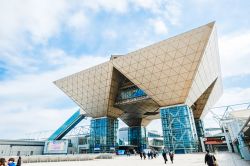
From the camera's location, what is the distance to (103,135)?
47.2 meters

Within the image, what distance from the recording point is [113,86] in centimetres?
4269

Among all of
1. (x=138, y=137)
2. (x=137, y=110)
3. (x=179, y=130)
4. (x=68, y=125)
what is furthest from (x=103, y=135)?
(x=179, y=130)

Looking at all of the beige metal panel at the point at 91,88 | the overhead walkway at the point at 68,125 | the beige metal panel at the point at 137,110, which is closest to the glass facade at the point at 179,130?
the beige metal panel at the point at 137,110

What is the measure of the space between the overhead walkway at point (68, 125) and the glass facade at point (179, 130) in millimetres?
25000

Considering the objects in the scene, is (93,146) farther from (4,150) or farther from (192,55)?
(192,55)

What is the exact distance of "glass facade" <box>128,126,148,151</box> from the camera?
58.5 meters

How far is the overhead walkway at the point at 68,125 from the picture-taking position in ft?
174

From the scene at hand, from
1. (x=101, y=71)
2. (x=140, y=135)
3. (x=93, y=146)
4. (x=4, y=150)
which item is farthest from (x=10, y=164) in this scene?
(x=140, y=135)

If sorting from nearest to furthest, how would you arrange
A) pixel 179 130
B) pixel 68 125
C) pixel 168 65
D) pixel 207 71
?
pixel 168 65 → pixel 207 71 → pixel 179 130 → pixel 68 125

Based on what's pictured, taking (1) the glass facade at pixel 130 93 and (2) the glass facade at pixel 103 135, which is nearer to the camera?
(1) the glass facade at pixel 130 93

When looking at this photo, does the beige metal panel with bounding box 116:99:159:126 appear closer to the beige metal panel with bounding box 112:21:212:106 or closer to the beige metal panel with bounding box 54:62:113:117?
the beige metal panel with bounding box 54:62:113:117

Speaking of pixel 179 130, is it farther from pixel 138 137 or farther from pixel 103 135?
pixel 138 137

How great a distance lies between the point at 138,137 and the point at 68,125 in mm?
22548

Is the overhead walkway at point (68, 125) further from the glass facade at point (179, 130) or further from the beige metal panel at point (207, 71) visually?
the beige metal panel at point (207, 71)
